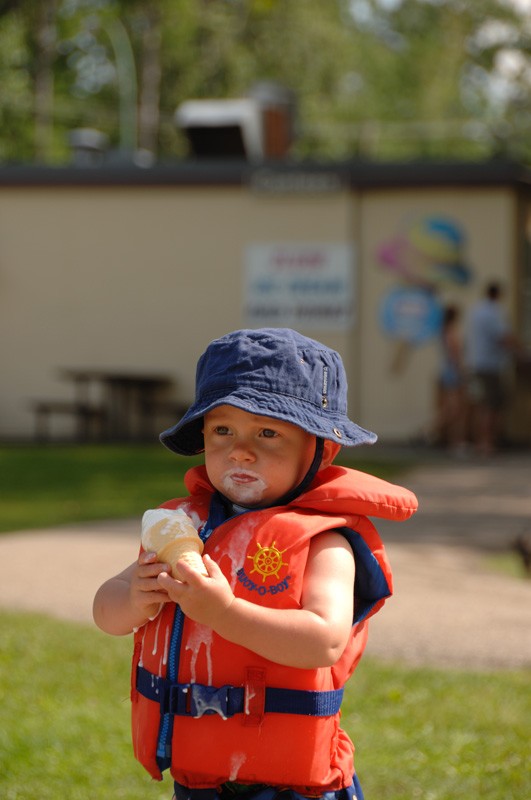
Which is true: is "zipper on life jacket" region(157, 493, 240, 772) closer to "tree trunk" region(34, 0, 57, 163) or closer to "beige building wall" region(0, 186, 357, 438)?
"beige building wall" region(0, 186, 357, 438)

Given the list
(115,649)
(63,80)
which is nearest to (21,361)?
(115,649)

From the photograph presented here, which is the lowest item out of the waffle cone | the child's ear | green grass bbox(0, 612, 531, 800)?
green grass bbox(0, 612, 531, 800)

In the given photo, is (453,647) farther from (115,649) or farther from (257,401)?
(257,401)

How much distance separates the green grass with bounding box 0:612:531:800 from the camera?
385 centimetres

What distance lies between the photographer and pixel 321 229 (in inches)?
725

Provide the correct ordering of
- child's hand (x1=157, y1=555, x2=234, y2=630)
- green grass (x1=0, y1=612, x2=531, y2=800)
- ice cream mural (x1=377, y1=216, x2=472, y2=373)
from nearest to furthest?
1. child's hand (x1=157, y1=555, x2=234, y2=630)
2. green grass (x1=0, y1=612, x2=531, y2=800)
3. ice cream mural (x1=377, y1=216, x2=472, y2=373)

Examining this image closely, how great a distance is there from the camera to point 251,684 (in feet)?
7.38

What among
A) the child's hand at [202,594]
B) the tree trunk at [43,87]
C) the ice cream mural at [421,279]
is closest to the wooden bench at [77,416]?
the ice cream mural at [421,279]

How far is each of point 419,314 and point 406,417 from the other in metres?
→ 1.51

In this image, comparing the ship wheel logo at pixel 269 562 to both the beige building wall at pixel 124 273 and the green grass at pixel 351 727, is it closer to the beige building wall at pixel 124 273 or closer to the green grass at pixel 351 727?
the green grass at pixel 351 727

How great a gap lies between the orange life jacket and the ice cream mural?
1585 cm

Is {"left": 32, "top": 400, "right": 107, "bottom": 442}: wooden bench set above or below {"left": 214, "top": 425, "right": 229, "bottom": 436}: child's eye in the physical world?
below

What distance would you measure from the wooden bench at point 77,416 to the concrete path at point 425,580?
8.06 m

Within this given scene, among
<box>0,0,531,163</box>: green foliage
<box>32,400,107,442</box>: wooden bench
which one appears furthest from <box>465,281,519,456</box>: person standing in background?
<box>0,0,531,163</box>: green foliage
